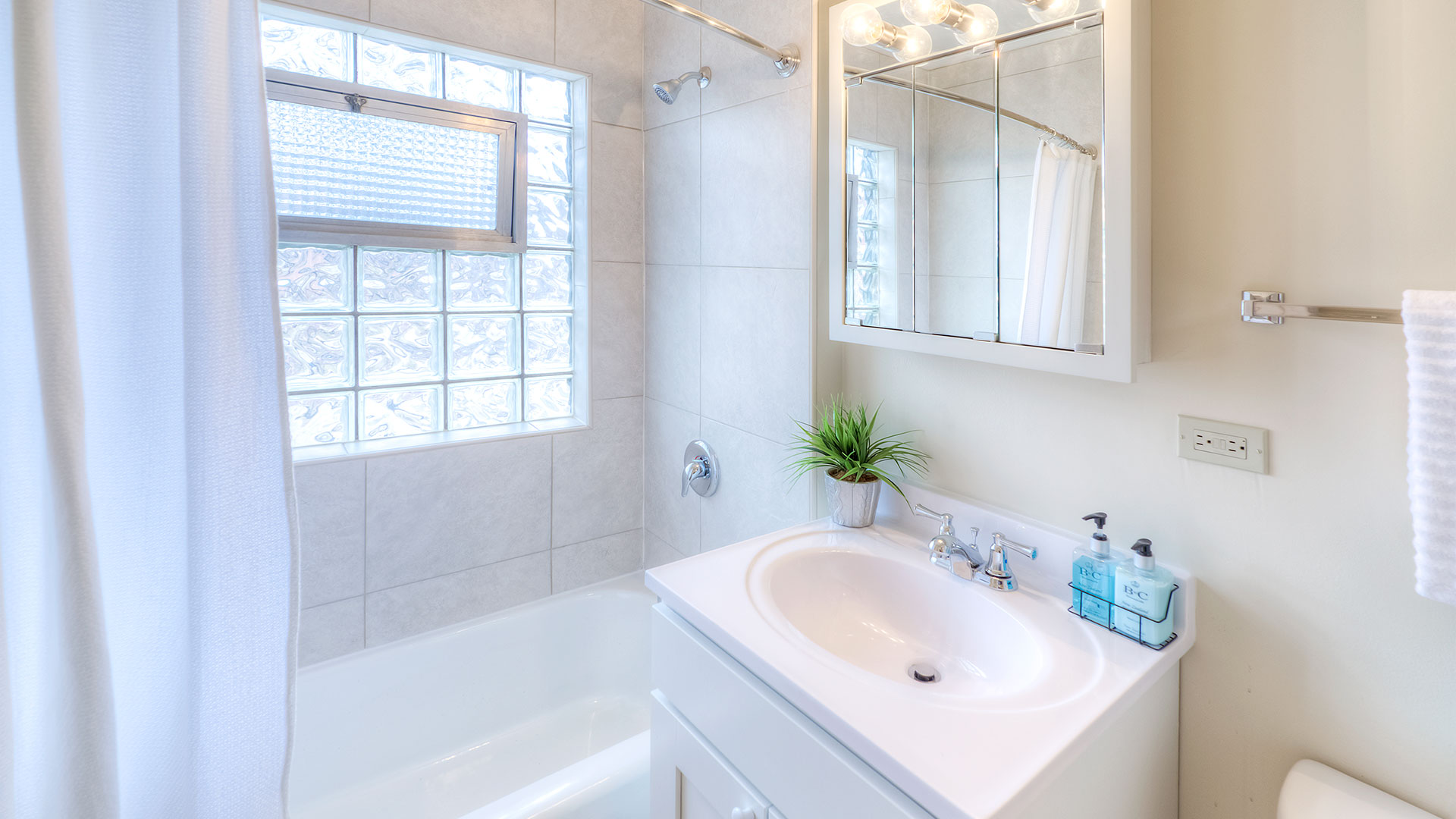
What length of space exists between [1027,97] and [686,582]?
1015mm

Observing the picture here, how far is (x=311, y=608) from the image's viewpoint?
1.85 metres

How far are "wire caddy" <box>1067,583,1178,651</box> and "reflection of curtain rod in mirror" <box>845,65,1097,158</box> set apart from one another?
2.25 feet

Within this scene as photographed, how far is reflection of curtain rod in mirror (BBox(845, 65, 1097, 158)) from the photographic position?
1.10 metres

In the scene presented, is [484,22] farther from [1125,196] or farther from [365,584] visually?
[1125,196]

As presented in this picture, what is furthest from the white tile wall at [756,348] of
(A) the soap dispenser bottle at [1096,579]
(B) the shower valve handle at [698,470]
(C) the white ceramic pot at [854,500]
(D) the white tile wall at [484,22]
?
(D) the white tile wall at [484,22]

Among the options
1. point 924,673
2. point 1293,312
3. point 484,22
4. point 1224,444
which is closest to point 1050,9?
point 1293,312

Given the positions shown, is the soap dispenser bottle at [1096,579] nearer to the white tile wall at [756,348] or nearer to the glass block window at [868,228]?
the glass block window at [868,228]

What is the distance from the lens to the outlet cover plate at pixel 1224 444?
1.00m

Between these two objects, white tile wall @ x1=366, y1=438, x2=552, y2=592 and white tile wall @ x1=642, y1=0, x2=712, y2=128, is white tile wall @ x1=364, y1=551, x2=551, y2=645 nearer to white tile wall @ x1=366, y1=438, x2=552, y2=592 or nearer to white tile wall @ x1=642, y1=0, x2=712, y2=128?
white tile wall @ x1=366, y1=438, x2=552, y2=592

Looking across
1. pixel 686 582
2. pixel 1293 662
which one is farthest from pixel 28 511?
pixel 1293 662

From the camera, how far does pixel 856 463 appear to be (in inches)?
59.0

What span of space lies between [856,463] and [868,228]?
50 cm

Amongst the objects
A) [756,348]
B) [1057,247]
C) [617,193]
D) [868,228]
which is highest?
[617,193]

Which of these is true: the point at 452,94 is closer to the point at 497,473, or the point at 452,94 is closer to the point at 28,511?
the point at 497,473
